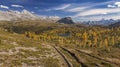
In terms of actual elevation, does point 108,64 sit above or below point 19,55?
below

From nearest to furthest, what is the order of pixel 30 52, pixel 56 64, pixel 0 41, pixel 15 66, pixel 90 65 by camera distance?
pixel 15 66, pixel 56 64, pixel 90 65, pixel 30 52, pixel 0 41

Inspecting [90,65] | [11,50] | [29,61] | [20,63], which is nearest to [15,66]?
[20,63]

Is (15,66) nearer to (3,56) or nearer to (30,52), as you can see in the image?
(3,56)

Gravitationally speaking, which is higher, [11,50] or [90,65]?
[11,50]

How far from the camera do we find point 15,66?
94125 mm

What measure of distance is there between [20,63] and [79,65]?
2987 centimetres

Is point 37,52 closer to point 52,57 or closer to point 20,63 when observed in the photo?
point 52,57

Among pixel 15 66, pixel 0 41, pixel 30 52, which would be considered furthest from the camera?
pixel 0 41

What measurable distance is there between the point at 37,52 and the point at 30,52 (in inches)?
180

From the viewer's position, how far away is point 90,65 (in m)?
112

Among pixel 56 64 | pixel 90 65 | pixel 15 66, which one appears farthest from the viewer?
pixel 90 65

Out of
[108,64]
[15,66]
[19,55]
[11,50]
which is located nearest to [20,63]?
[15,66]

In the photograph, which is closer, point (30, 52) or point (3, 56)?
point (3, 56)

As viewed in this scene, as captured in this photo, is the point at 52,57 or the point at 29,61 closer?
the point at 29,61
